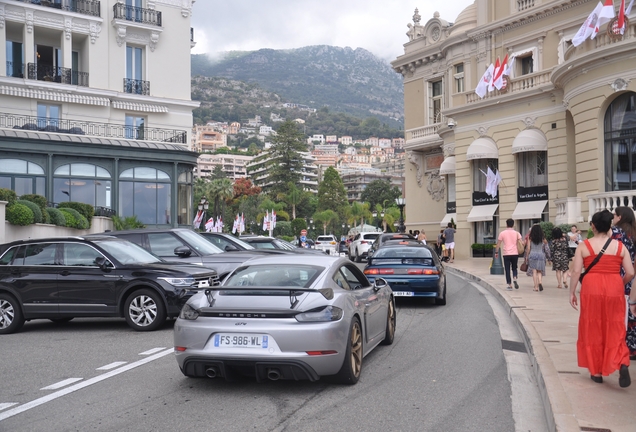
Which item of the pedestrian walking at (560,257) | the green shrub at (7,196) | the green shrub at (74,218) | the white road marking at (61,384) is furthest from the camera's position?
the green shrub at (74,218)

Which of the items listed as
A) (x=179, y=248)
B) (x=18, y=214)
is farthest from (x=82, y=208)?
(x=179, y=248)

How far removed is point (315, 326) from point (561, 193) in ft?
84.1

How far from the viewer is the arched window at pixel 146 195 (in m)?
35.1

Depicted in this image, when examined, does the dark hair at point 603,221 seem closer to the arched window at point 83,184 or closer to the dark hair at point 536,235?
the dark hair at point 536,235

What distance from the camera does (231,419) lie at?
5.84m

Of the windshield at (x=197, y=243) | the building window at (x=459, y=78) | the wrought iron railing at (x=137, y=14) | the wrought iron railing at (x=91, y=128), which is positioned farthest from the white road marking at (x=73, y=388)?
the building window at (x=459, y=78)

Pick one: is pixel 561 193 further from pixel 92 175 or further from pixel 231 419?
pixel 231 419

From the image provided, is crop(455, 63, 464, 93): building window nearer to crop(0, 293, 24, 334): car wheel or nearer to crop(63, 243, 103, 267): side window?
crop(63, 243, 103, 267): side window

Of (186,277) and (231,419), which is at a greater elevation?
(186,277)

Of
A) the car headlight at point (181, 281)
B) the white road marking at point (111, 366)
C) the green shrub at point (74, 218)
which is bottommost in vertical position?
the white road marking at point (111, 366)

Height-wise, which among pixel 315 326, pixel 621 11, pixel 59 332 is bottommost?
pixel 59 332

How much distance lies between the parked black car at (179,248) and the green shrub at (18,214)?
975cm

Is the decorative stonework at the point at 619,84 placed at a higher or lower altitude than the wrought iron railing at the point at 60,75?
lower

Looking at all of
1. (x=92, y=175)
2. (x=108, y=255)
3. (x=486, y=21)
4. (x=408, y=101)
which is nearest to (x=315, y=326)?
(x=108, y=255)
